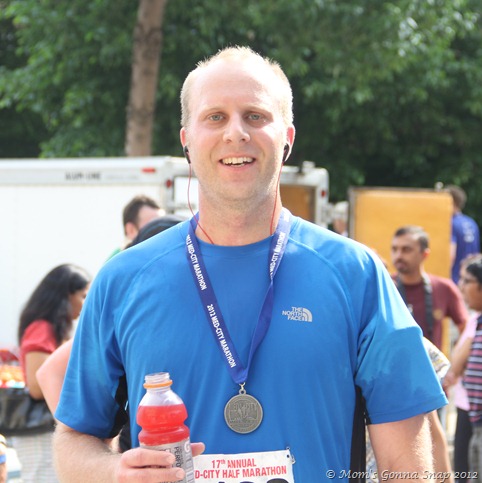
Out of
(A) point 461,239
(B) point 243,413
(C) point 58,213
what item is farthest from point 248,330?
(A) point 461,239

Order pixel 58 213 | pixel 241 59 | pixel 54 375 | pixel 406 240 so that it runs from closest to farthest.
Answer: pixel 241 59, pixel 54 375, pixel 406 240, pixel 58 213

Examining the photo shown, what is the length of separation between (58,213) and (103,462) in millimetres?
9000

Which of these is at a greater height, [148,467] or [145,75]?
[145,75]

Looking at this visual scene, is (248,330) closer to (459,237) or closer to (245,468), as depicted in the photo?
(245,468)

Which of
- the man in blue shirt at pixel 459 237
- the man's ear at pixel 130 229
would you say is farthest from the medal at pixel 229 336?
the man in blue shirt at pixel 459 237

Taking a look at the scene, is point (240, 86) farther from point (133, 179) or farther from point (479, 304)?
point (133, 179)

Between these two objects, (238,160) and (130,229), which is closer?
(238,160)

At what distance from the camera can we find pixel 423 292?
7.75 meters

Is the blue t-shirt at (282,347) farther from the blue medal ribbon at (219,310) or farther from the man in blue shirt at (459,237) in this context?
the man in blue shirt at (459,237)

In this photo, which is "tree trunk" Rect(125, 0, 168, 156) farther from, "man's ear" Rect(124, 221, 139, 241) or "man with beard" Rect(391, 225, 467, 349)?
"man's ear" Rect(124, 221, 139, 241)

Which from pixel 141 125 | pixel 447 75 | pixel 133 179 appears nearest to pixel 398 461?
pixel 133 179

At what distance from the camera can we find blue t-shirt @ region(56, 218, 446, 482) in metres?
2.30

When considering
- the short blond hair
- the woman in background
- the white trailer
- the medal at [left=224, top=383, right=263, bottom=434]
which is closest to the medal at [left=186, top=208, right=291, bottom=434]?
the medal at [left=224, top=383, right=263, bottom=434]

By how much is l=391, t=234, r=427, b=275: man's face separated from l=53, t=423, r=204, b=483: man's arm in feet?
18.3
